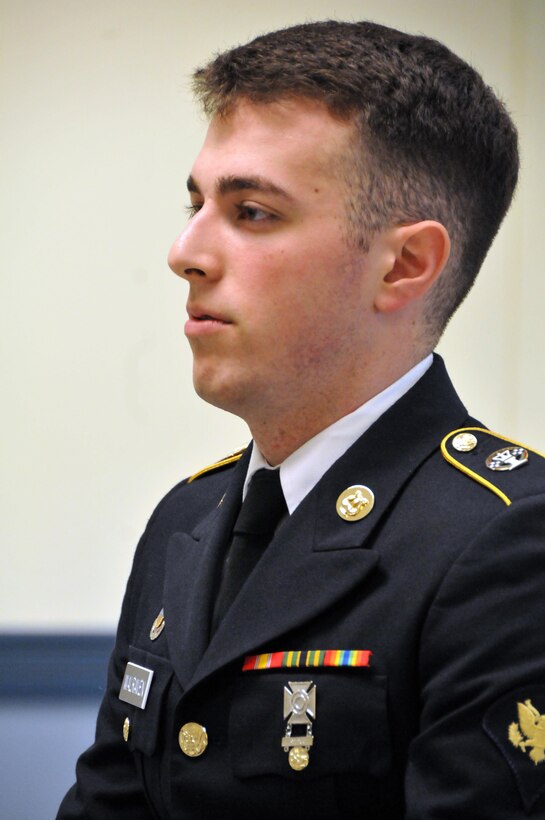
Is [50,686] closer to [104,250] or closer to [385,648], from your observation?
[104,250]

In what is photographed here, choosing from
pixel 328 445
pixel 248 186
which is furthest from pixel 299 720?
pixel 248 186

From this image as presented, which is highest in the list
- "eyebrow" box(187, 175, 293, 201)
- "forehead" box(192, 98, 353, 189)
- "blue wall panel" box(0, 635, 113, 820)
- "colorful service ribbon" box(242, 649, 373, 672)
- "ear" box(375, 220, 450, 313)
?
"forehead" box(192, 98, 353, 189)

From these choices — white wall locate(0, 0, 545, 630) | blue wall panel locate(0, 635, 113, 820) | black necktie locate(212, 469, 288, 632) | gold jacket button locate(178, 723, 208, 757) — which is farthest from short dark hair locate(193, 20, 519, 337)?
blue wall panel locate(0, 635, 113, 820)

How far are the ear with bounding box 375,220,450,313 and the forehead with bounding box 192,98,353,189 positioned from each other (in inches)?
3.7

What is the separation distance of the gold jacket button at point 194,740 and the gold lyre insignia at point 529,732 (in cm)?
31

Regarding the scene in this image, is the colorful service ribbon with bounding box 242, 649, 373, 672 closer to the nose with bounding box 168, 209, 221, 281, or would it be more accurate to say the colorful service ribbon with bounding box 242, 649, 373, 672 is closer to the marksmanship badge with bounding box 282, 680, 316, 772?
the marksmanship badge with bounding box 282, 680, 316, 772

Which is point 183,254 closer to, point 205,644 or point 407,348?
point 407,348

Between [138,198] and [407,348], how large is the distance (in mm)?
1471

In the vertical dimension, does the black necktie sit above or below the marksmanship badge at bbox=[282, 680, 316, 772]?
above

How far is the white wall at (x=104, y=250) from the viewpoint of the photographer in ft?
7.95

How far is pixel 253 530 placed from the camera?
113 centimetres

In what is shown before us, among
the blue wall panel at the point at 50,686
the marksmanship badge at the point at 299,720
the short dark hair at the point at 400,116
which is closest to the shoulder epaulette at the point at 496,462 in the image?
the short dark hair at the point at 400,116

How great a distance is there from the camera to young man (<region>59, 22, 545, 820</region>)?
3.11 ft

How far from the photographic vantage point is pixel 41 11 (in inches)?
95.0
